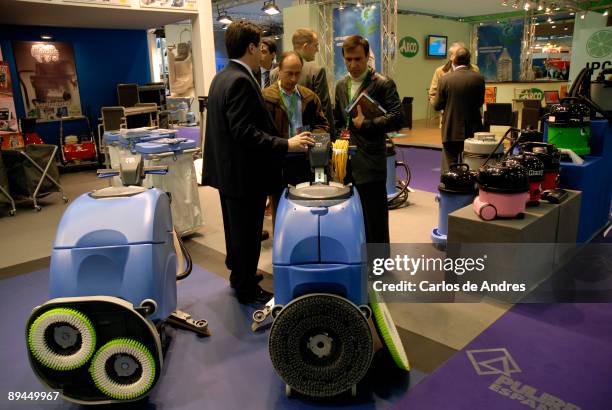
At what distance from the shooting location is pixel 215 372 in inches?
91.8

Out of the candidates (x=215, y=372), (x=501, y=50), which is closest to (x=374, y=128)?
(x=215, y=372)

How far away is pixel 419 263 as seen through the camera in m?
2.77

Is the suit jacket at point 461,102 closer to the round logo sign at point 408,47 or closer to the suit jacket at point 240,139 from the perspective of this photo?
the suit jacket at point 240,139

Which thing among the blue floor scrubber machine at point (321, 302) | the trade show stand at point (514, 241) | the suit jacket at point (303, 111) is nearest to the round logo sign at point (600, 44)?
the trade show stand at point (514, 241)

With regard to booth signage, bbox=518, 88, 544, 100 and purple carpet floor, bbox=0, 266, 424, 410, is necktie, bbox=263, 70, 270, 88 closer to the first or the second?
purple carpet floor, bbox=0, 266, 424, 410

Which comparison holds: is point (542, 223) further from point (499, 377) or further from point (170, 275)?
point (170, 275)

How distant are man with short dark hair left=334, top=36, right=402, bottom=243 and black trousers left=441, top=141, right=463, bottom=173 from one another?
1.84 metres

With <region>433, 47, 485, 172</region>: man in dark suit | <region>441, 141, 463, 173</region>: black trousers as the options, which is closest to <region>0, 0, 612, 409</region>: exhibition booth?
<region>441, 141, 463, 173</region>: black trousers

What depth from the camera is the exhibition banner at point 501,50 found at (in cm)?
1700

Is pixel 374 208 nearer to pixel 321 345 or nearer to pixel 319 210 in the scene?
pixel 319 210

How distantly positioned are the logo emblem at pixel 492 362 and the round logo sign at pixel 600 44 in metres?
12.1

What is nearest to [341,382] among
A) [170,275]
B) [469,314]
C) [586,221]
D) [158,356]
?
[158,356]

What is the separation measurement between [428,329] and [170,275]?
1.39m

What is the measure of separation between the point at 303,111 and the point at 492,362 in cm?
189
